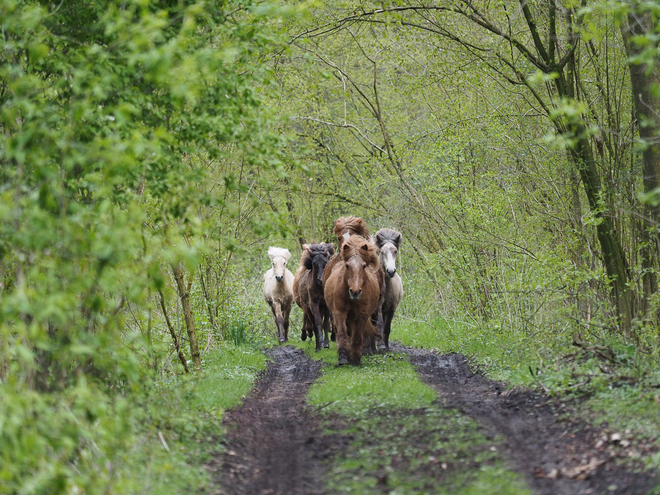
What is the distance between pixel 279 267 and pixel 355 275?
22.2 feet

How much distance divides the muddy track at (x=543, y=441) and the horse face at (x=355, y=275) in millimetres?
1917

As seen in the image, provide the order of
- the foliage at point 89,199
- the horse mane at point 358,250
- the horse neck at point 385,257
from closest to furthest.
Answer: the foliage at point 89,199 < the horse mane at point 358,250 < the horse neck at point 385,257

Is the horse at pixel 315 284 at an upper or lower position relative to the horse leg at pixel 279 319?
upper

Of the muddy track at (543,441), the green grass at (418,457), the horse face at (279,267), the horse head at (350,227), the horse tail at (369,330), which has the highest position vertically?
the horse head at (350,227)

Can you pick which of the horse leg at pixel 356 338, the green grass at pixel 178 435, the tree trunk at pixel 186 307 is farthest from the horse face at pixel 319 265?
the tree trunk at pixel 186 307

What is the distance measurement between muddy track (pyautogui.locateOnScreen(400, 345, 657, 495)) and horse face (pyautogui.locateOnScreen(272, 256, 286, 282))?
7.83 metres

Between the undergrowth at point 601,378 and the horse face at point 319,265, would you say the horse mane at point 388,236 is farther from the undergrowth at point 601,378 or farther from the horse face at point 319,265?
the undergrowth at point 601,378

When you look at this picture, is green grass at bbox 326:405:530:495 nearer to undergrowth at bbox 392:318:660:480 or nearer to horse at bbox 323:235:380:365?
undergrowth at bbox 392:318:660:480

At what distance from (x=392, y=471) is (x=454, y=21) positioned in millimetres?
11233

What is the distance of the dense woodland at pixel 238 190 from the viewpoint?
493 cm

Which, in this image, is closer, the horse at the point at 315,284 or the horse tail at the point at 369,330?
the horse tail at the point at 369,330

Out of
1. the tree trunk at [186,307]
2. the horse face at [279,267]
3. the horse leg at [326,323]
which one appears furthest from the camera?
the horse face at [279,267]

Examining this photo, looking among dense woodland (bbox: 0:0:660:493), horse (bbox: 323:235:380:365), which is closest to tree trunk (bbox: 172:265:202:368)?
dense woodland (bbox: 0:0:660:493)

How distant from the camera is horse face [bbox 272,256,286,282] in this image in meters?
17.7
